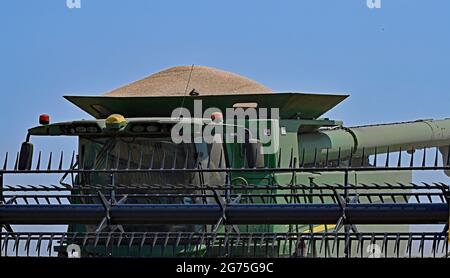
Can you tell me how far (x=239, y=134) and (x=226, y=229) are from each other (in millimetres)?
1833

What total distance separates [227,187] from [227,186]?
0.10 meters

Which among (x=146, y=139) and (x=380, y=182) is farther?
(x=380, y=182)

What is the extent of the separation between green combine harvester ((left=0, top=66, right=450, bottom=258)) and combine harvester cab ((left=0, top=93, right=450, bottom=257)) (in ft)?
0.04

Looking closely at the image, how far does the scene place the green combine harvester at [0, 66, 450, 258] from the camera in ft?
21.0

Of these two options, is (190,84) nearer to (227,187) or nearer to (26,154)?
(26,154)

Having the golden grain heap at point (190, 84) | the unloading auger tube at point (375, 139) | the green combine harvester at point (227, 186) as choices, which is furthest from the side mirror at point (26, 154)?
the unloading auger tube at point (375, 139)

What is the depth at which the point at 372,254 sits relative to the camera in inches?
257

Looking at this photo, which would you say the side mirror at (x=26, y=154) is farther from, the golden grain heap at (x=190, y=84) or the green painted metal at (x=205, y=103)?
the golden grain heap at (x=190, y=84)

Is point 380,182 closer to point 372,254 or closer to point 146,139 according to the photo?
point 146,139

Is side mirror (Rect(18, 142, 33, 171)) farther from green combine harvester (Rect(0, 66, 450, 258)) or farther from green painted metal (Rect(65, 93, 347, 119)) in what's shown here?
green painted metal (Rect(65, 93, 347, 119))

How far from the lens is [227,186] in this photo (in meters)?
6.72

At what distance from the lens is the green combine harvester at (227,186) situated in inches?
252

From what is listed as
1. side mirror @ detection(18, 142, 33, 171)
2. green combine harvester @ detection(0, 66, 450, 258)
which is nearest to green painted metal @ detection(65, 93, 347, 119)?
green combine harvester @ detection(0, 66, 450, 258)
